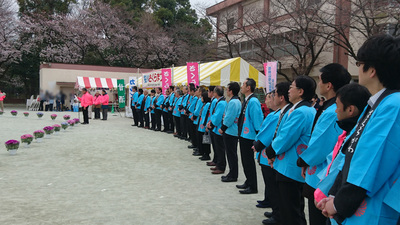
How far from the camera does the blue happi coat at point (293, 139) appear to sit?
124 inches

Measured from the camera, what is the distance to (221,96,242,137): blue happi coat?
5664mm

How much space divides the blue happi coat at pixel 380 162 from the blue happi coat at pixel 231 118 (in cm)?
410

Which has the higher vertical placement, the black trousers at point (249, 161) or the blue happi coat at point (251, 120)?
the blue happi coat at point (251, 120)

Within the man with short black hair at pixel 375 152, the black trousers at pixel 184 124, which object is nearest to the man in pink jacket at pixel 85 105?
the black trousers at pixel 184 124

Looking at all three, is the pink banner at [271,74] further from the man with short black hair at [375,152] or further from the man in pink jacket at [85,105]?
the man in pink jacket at [85,105]

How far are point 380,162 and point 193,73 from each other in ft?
31.2

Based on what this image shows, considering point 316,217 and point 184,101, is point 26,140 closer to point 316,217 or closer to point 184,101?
point 184,101

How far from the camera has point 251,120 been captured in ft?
16.6

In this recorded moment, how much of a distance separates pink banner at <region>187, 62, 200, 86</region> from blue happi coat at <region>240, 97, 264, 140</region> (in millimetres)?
5809

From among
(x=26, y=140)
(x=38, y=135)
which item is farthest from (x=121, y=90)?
(x=26, y=140)

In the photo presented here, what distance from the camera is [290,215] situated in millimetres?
3162

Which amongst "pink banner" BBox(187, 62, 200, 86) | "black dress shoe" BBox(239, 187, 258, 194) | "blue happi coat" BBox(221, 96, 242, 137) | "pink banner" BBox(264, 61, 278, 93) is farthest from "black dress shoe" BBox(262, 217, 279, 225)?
"pink banner" BBox(187, 62, 200, 86)

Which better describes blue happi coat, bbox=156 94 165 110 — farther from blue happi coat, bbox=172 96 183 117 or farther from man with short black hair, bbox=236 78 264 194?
man with short black hair, bbox=236 78 264 194

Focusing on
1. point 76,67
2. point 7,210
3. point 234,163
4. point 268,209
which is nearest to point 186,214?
point 268,209
